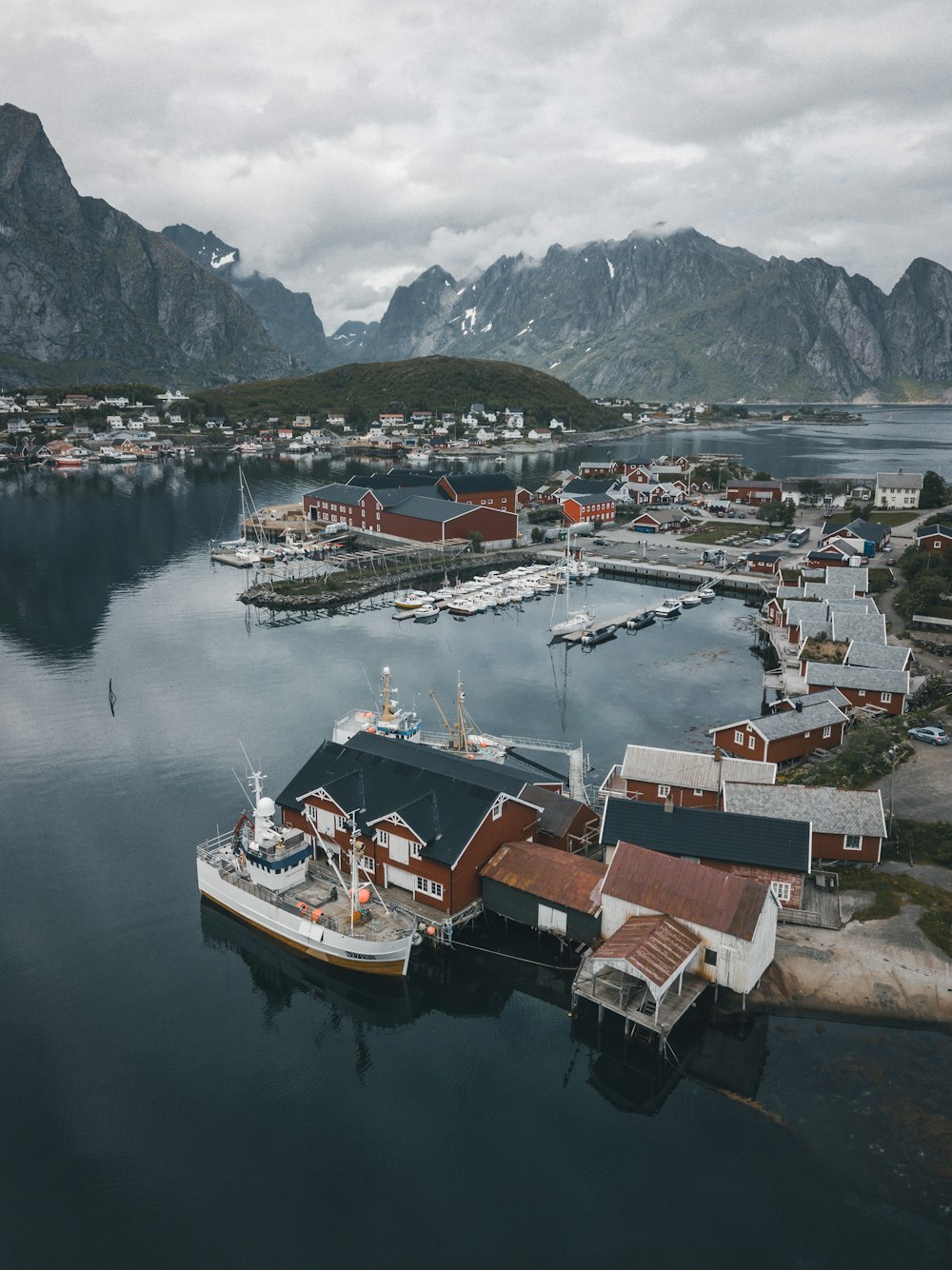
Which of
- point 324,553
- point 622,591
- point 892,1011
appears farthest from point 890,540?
point 892,1011

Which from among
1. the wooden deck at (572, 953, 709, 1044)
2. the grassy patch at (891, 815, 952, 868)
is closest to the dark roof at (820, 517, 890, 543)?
the grassy patch at (891, 815, 952, 868)

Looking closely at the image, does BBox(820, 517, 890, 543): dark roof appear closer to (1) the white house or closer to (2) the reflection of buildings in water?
(1) the white house

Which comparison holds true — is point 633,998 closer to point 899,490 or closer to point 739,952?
point 739,952

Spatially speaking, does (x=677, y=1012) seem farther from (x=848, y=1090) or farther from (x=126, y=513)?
(x=126, y=513)

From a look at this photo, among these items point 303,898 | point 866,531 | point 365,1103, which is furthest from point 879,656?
point 866,531

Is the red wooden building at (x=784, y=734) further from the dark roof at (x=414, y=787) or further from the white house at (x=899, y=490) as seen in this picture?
the white house at (x=899, y=490)

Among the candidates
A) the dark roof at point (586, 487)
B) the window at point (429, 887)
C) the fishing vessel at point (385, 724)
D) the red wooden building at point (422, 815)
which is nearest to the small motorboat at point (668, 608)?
the fishing vessel at point (385, 724)
